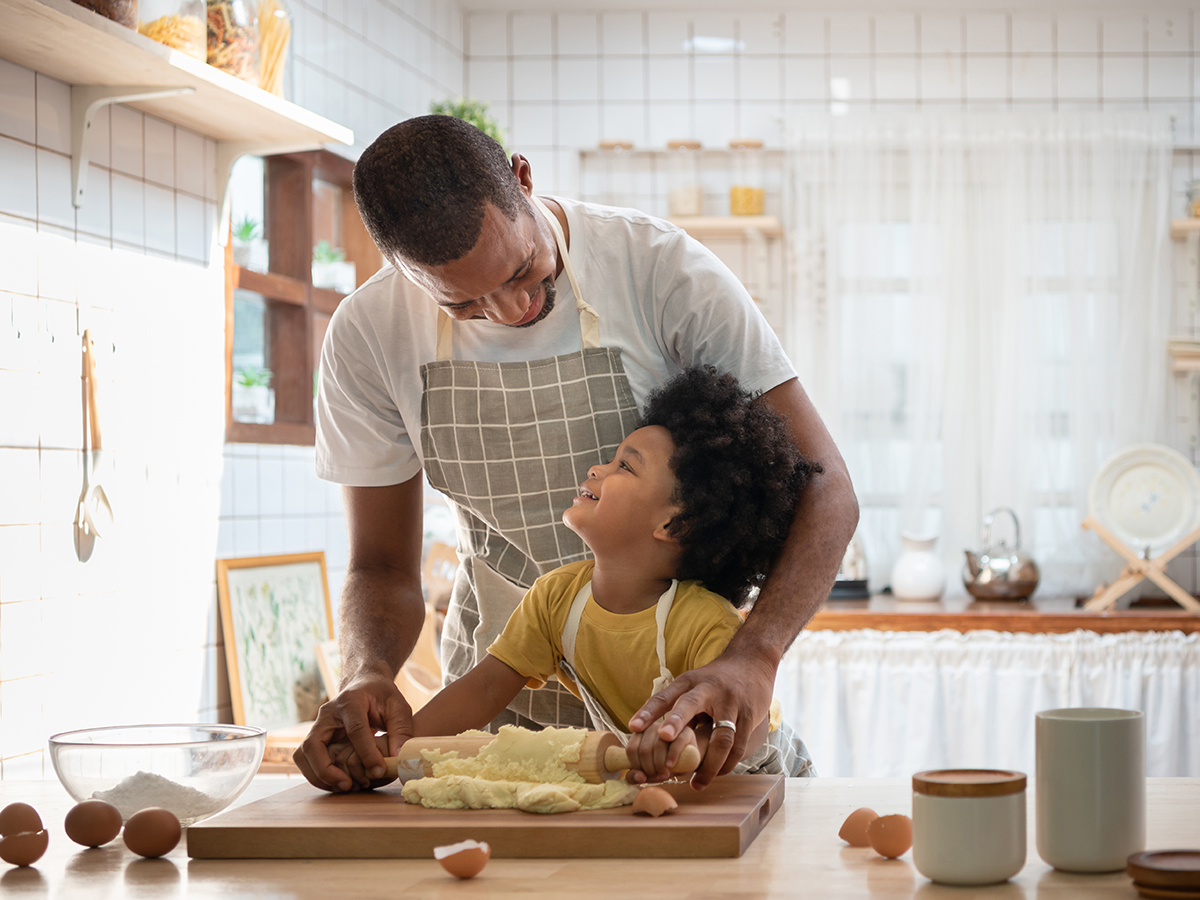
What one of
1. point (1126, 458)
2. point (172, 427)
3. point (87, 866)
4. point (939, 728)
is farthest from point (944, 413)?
point (87, 866)

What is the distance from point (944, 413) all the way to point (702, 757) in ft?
11.5

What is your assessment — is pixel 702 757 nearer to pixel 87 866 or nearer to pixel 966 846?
pixel 966 846

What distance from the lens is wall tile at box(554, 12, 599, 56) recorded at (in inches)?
176

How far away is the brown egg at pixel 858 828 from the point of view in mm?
918

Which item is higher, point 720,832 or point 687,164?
point 687,164

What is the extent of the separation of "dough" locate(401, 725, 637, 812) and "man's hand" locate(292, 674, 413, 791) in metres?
0.07

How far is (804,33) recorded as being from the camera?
4.43 metres

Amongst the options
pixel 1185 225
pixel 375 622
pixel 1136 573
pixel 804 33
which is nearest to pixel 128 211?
pixel 375 622

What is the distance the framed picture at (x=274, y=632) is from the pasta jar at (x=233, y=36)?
1060mm

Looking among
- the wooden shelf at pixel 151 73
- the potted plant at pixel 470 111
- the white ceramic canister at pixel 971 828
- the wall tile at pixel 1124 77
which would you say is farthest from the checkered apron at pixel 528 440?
the wall tile at pixel 1124 77

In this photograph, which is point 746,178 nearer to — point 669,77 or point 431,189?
point 669,77

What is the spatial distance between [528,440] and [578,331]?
131 mm

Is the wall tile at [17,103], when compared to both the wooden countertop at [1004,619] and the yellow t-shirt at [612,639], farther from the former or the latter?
the wooden countertop at [1004,619]

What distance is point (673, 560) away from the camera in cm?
130
